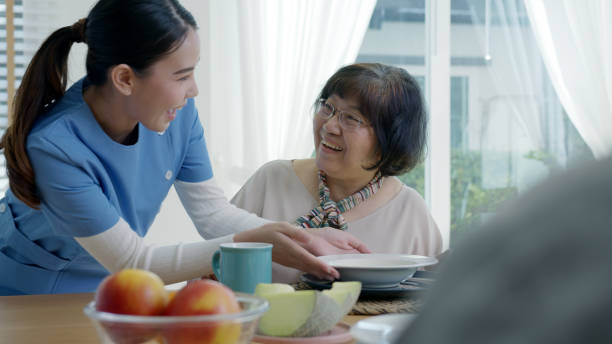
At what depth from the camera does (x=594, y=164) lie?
0.15 meters

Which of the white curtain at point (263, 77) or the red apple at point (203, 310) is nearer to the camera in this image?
the red apple at point (203, 310)

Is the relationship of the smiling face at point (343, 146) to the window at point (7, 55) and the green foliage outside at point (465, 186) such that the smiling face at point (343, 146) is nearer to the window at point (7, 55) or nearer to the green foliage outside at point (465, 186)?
the green foliage outside at point (465, 186)

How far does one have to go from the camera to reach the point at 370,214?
5.84ft

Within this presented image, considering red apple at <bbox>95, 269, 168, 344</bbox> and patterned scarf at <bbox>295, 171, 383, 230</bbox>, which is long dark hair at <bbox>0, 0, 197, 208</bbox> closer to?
patterned scarf at <bbox>295, 171, 383, 230</bbox>

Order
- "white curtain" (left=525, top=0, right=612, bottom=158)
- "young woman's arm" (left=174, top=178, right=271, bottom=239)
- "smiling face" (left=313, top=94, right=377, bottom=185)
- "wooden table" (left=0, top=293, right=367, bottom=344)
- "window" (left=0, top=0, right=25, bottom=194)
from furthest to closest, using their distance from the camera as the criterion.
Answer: "white curtain" (left=525, top=0, right=612, bottom=158) → "window" (left=0, top=0, right=25, bottom=194) → "smiling face" (left=313, top=94, right=377, bottom=185) → "young woman's arm" (left=174, top=178, right=271, bottom=239) → "wooden table" (left=0, top=293, right=367, bottom=344)

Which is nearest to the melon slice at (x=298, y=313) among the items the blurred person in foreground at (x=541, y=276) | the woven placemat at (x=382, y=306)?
the woven placemat at (x=382, y=306)

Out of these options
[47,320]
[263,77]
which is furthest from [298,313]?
[263,77]

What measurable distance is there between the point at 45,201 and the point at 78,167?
0.34 feet

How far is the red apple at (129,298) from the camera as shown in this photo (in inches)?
24.0

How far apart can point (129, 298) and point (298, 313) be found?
23 centimetres

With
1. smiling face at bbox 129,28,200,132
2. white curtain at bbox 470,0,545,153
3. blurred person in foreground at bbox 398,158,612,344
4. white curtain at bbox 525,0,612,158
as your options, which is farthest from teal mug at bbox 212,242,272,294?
white curtain at bbox 525,0,612,158

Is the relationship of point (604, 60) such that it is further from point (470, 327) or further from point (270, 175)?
point (470, 327)

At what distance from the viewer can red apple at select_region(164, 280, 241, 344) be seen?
0.59 meters

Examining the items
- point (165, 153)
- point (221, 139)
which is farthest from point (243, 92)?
point (165, 153)
